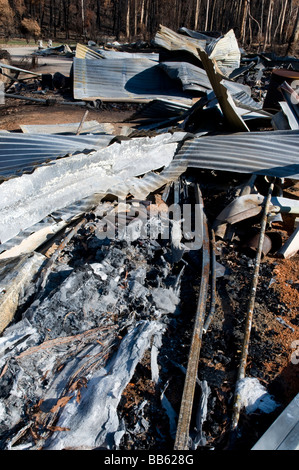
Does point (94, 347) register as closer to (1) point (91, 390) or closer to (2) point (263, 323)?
(1) point (91, 390)

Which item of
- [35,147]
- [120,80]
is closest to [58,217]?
[35,147]

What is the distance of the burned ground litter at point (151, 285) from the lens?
247 centimetres

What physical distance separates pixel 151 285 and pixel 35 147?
2.46 m

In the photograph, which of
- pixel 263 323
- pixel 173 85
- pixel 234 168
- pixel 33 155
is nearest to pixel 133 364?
pixel 263 323

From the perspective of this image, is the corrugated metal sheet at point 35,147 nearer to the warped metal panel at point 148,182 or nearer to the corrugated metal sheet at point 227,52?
the warped metal panel at point 148,182

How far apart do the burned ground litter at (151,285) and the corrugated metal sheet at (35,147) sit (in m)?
0.03

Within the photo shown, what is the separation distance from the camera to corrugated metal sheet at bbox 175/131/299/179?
520 centimetres

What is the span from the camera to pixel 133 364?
8.87ft

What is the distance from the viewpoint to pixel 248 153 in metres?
5.41

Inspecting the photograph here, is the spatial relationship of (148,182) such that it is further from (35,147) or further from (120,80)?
(120,80)

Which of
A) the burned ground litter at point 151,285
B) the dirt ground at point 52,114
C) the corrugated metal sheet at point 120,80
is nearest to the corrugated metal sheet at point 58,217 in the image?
the burned ground litter at point 151,285

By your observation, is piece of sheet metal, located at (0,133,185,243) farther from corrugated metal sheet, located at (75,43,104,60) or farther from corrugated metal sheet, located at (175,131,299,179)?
corrugated metal sheet, located at (75,43,104,60)

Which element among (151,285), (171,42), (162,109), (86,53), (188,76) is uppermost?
(171,42)

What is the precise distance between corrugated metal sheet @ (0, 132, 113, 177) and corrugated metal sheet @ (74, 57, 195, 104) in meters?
6.44
